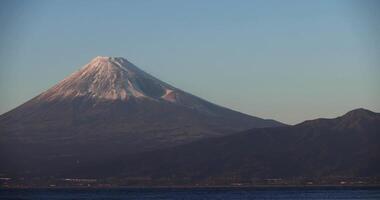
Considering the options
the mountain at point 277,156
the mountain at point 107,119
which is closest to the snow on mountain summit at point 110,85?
the mountain at point 107,119

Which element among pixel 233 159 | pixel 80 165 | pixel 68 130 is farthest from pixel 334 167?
pixel 68 130

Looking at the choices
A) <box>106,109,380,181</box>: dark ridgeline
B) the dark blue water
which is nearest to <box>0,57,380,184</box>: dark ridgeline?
<box>106,109,380,181</box>: dark ridgeline

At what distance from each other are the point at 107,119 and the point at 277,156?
37933mm

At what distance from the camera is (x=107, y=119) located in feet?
465

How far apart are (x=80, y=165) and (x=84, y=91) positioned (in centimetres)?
4052

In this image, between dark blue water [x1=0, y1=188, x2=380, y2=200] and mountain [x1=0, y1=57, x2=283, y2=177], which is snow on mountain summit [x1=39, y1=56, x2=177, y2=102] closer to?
mountain [x1=0, y1=57, x2=283, y2=177]

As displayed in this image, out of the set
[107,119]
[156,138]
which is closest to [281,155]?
[156,138]

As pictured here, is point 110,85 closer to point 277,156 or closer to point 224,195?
point 277,156

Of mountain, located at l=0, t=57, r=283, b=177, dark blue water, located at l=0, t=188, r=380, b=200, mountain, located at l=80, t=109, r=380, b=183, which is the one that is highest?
mountain, located at l=0, t=57, r=283, b=177

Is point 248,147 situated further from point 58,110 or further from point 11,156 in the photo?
point 58,110

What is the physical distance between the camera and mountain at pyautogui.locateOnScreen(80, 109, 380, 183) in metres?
102

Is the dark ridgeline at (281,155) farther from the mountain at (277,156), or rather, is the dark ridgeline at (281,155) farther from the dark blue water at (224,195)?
the dark blue water at (224,195)

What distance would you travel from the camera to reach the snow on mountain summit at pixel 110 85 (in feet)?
497

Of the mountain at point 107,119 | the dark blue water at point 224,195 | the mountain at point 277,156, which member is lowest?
the dark blue water at point 224,195
